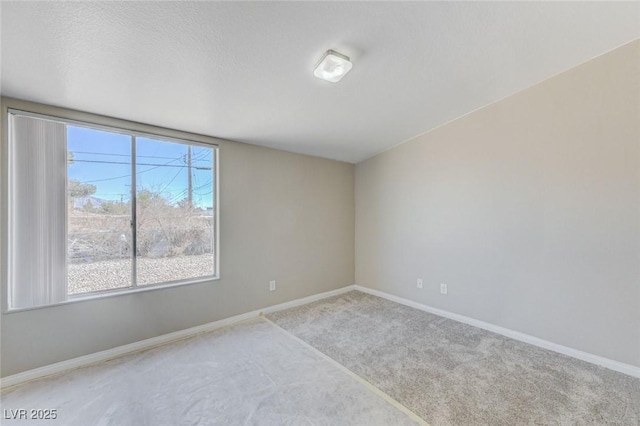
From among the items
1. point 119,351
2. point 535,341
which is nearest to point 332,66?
point 119,351

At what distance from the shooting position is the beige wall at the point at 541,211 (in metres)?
2.15

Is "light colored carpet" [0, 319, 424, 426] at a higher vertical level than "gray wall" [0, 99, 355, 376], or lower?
lower

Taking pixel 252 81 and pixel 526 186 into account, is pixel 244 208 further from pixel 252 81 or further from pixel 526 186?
pixel 526 186

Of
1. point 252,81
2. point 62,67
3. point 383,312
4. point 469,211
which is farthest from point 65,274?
point 469,211

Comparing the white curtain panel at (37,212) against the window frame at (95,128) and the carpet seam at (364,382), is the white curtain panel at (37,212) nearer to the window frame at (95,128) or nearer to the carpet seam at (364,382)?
the window frame at (95,128)

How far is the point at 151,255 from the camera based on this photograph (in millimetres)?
2625

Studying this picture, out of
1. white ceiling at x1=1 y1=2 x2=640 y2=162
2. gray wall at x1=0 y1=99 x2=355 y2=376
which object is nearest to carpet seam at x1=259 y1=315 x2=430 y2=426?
gray wall at x1=0 y1=99 x2=355 y2=376

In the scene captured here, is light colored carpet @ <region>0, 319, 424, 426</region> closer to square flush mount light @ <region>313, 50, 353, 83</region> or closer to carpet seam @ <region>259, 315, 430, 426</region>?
carpet seam @ <region>259, 315, 430, 426</region>

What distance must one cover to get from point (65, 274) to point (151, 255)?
2.05ft

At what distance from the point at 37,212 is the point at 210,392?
1.95 m

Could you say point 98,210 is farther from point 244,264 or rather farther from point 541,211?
point 541,211

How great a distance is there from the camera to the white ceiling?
145cm

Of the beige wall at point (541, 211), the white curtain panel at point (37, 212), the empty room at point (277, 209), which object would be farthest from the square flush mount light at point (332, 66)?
the white curtain panel at point (37, 212)

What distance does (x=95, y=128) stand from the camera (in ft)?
7.63
